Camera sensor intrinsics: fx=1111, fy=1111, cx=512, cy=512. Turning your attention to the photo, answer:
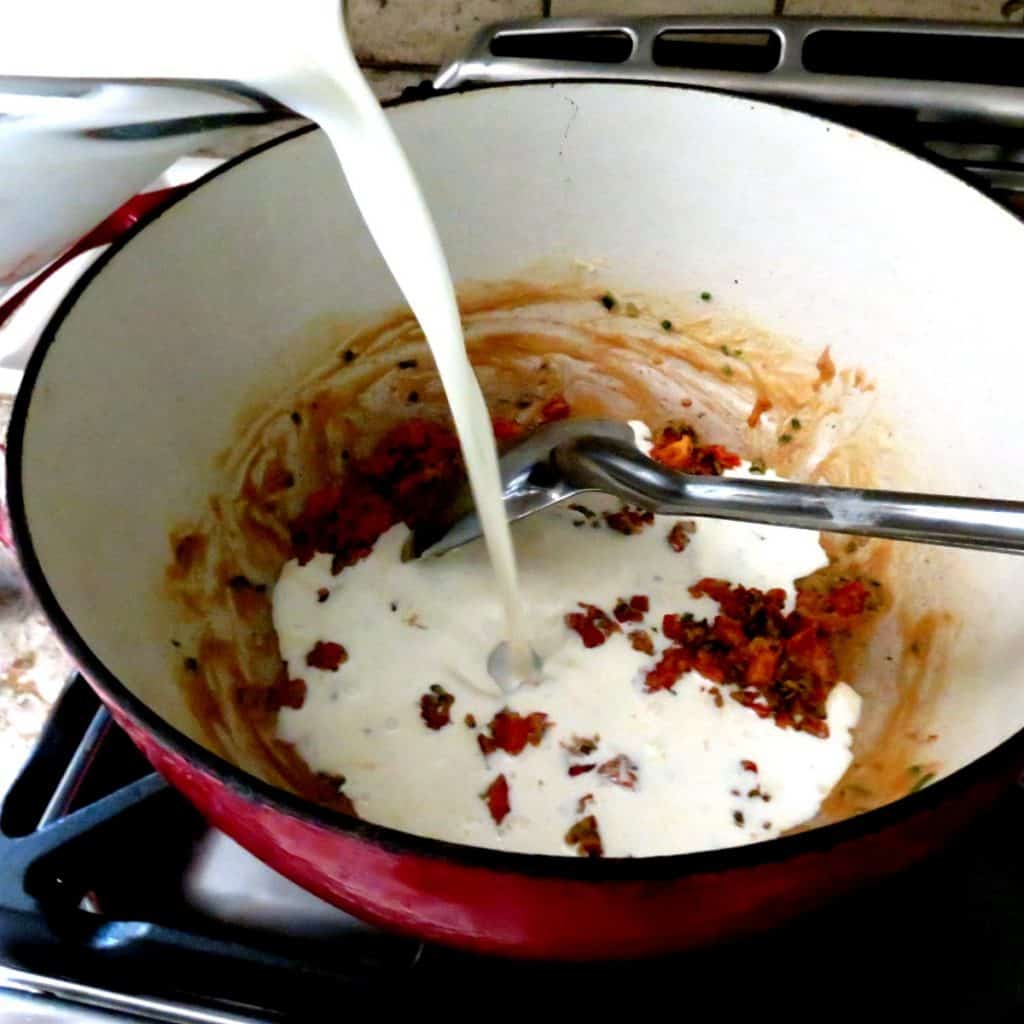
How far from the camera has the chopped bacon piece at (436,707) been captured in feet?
2.40

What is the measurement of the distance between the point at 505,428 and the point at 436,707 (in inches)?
9.7

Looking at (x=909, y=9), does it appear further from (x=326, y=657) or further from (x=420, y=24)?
(x=326, y=657)

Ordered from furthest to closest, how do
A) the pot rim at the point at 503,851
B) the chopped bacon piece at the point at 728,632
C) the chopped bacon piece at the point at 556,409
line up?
the chopped bacon piece at the point at 556,409
the chopped bacon piece at the point at 728,632
the pot rim at the point at 503,851

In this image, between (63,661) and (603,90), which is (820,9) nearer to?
(603,90)

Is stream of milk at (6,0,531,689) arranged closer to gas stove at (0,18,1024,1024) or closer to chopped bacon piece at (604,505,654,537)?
chopped bacon piece at (604,505,654,537)

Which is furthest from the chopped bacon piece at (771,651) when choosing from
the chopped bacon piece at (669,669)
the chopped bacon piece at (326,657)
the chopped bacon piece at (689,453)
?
the chopped bacon piece at (326,657)

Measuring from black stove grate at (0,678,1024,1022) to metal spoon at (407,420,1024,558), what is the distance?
16 cm

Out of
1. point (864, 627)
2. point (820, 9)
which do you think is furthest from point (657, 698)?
point (820, 9)

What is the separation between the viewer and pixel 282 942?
57 centimetres

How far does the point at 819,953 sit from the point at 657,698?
0.71 feet

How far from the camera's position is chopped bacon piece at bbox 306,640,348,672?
0.75 m

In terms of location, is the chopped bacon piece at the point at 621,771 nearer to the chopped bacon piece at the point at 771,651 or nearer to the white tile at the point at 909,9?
the chopped bacon piece at the point at 771,651

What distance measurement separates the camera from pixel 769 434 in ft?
2.79

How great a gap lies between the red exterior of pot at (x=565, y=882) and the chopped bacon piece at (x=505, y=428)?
1.50 ft
